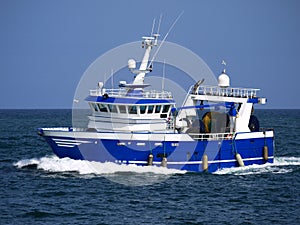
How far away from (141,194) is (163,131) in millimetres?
7280

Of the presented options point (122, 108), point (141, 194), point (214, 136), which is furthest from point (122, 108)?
point (141, 194)

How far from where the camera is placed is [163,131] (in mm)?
35938

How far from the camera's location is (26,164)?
123 feet

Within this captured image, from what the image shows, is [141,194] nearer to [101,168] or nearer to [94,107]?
[101,168]

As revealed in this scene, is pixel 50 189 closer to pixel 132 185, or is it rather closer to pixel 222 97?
pixel 132 185

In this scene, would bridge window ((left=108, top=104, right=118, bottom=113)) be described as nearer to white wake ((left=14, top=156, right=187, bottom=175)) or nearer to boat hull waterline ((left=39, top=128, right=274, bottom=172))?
boat hull waterline ((left=39, top=128, right=274, bottom=172))

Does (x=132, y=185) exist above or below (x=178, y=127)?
below

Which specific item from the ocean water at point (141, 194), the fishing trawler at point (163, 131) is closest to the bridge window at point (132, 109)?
the fishing trawler at point (163, 131)

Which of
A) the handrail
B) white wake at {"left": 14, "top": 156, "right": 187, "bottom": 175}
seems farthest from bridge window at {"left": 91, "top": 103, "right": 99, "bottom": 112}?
the handrail

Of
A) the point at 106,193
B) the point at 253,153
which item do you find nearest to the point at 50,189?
the point at 106,193

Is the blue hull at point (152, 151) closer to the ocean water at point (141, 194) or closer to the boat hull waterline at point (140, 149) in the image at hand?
the boat hull waterline at point (140, 149)

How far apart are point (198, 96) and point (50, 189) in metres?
13.5

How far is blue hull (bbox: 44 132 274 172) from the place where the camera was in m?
33.7

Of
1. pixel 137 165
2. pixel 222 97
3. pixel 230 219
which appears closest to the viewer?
pixel 230 219
